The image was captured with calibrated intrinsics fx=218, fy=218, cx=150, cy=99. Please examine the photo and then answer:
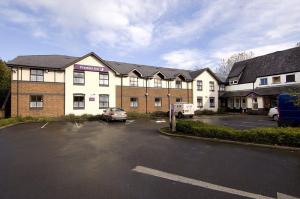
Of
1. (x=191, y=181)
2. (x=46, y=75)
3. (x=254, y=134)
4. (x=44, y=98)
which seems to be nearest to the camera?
(x=191, y=181)

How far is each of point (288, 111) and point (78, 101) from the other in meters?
22.2

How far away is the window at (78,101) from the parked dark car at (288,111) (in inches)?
843

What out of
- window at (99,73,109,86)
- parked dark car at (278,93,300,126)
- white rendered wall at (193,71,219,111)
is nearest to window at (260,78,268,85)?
white rendered wall at (193,71,219,111)

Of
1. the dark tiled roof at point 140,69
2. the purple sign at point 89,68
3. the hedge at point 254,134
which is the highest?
the dark tiled roof at point 140,69

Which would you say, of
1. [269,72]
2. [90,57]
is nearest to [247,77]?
[269,72]

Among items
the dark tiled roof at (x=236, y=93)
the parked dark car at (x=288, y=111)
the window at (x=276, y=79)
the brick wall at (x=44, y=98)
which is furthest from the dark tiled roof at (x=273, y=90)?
the brick wall at (x=44, y=98)

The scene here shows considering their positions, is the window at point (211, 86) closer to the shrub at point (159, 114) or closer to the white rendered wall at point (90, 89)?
the shrub at point (159, 114)

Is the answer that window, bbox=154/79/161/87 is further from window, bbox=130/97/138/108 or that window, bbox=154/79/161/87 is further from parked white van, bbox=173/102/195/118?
parked white van, bbox=173/102/195/118

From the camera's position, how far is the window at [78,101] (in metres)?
27.0

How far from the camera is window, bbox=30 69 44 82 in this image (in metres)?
24.9

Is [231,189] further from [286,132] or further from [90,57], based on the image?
[90,57]

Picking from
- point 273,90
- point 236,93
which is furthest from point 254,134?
point 236,93

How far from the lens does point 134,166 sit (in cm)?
721

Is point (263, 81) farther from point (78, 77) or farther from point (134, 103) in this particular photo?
point (78, 77)
